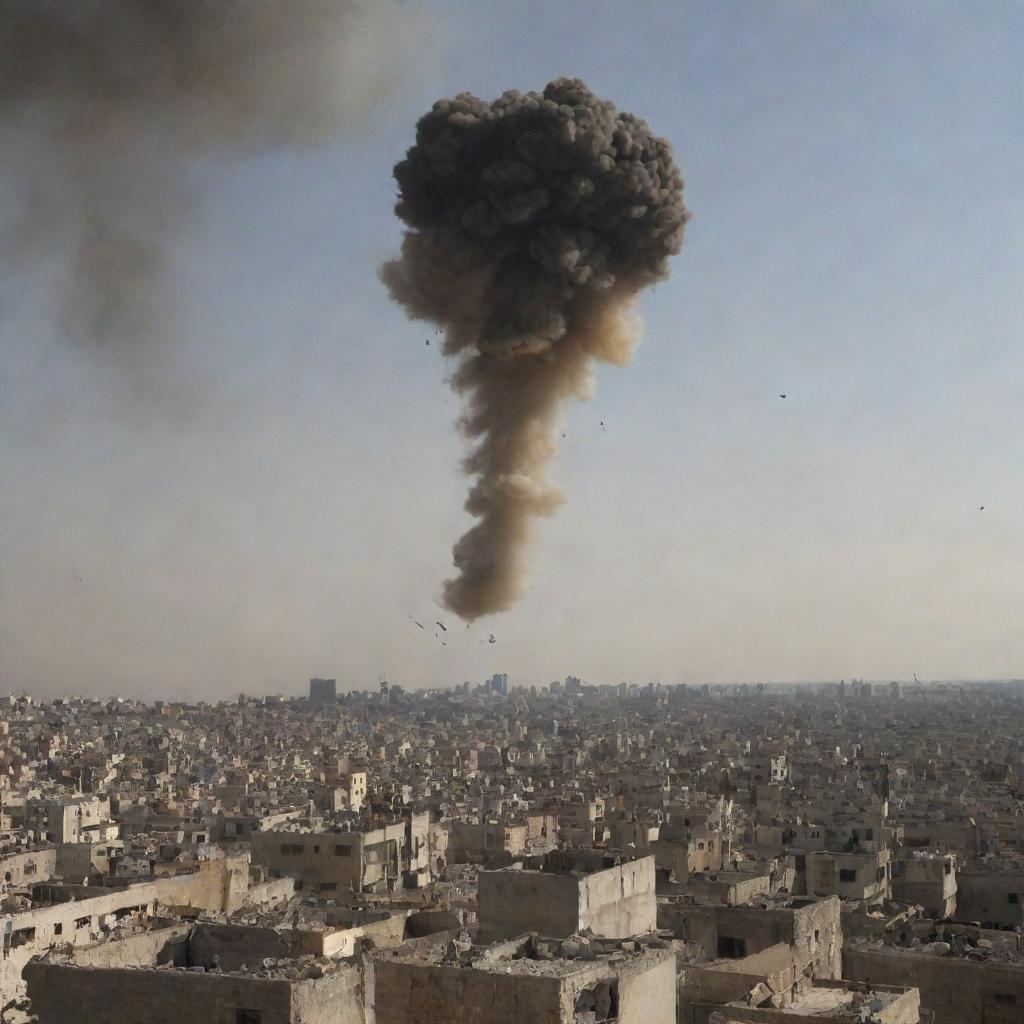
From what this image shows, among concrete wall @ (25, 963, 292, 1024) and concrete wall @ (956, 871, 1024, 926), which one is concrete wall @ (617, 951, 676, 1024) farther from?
concrete wall @ (956, 871, 1024, 926)

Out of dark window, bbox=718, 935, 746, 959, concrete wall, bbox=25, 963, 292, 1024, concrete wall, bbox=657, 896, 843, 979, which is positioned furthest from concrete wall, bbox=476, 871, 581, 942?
concrete wall, bbox=25, 963, 292, 1024

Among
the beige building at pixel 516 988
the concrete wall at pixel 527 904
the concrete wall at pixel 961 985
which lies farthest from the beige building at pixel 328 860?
the beige building at pixel 516 988

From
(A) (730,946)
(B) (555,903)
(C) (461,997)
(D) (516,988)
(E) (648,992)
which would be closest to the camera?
(D) (516,988)

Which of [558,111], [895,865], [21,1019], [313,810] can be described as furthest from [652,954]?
[313,810]

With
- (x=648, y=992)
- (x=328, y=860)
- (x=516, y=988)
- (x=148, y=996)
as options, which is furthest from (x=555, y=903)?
(x=328, y=860)

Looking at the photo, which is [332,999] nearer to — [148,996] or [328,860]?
[148,996]

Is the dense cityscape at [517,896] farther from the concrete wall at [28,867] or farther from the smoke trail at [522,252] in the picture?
the smoke trail at [522,252]
